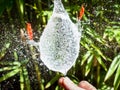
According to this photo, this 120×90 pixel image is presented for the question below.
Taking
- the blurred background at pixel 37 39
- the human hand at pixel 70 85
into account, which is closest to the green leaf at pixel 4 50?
the blurred background at pixel 37 39

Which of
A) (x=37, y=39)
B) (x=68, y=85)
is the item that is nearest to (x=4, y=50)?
(x=37, y=39)

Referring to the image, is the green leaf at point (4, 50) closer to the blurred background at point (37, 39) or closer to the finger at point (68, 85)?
the blurred background at point (37, 39)

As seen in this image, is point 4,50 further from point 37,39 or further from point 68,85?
point 68,85

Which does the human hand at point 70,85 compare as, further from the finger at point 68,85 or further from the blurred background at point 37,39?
the blurred background at point 37,39

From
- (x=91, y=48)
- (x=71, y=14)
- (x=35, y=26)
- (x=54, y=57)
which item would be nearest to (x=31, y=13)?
(x=35, y=26)

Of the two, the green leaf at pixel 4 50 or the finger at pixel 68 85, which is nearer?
the finger at pixel 68 85

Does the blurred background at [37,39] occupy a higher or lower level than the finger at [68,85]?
lower

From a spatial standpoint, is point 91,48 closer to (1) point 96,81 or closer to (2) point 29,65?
(1) point 96,81

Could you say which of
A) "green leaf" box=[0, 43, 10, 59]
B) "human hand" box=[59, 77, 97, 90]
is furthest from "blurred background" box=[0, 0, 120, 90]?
"human hand" box=[59, 77, 97, 90]

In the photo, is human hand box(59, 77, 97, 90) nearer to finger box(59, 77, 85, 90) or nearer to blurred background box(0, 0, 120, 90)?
finger box(59, 77, 85, 90)

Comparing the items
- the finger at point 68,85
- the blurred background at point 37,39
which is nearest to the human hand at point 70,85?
the finger at point 68,85
